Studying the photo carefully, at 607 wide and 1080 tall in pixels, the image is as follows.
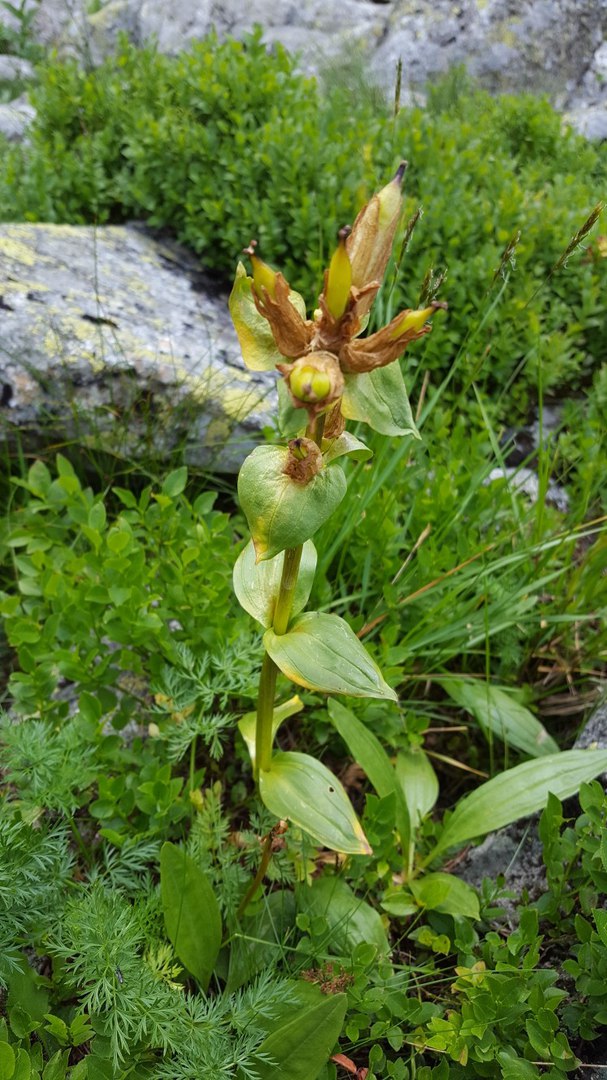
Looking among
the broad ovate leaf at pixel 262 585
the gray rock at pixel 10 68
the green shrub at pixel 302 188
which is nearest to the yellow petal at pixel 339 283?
→ the broad ovate leaf at pixel 262 585

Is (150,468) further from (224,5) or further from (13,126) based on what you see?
(224,5)

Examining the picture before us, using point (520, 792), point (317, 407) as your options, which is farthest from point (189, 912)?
point (317, 407)

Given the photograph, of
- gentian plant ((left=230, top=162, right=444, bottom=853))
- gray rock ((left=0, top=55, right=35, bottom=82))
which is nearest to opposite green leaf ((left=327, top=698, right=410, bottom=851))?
gentian plant ((left=230, top=162, right=444, bottom=853))

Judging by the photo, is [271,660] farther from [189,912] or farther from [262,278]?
[262,278]

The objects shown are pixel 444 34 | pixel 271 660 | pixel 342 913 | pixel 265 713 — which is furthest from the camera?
pixel 444 34

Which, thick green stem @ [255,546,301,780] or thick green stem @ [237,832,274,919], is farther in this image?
thick green stem @ [237,832,274,919]

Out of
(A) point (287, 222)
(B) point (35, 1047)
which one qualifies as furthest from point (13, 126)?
(B) point (35, 1047)

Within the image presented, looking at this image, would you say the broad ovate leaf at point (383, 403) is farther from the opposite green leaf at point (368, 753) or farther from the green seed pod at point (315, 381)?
the opposite green leaf at point (368, 753)

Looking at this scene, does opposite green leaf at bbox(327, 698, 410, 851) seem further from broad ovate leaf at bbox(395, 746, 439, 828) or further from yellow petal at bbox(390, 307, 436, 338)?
yellow petal at bbox(390, 307, 436, 338)
